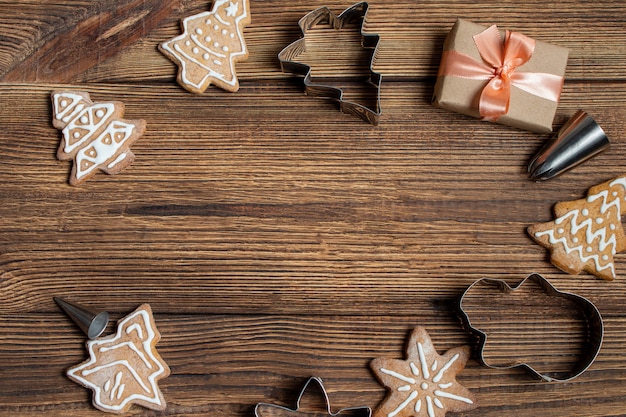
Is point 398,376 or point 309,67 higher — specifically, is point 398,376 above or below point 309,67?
below

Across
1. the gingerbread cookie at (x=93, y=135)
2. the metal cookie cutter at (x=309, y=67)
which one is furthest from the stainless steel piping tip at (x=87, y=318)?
the metal cookie cutter at (x=309, y=67)

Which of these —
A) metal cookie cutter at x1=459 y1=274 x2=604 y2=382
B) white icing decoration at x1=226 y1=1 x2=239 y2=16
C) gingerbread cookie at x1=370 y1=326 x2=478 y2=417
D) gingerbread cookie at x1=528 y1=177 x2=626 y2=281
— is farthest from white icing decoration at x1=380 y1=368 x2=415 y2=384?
white icing decoration at x1=226 y1=1 x2=239 y2=16

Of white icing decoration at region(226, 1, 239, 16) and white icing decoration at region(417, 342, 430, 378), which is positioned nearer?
white icing decoration at region(417, 342, 430, 378)

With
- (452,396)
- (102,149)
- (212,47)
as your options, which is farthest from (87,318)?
(452,396)

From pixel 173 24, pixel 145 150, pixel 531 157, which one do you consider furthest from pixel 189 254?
pixel 531 157

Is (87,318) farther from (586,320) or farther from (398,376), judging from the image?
(586,320)

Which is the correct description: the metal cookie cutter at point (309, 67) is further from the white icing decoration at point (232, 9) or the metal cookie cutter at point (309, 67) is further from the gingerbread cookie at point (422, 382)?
the gingerbread cookie at point (422, 382)

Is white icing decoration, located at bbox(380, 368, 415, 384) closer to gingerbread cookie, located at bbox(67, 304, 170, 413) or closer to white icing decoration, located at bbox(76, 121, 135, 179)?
gingerbread cookie, located at bbox(67, 304, 170, 413)

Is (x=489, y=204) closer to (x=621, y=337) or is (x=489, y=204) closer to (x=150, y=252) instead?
(x=621, y=337)
